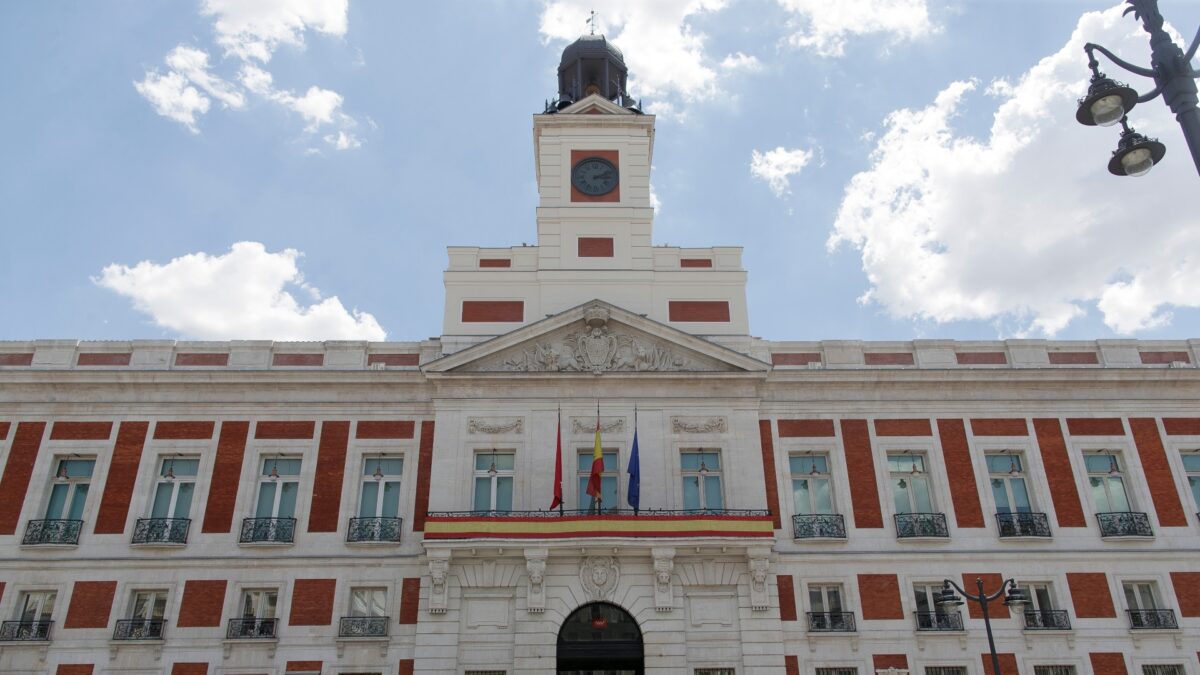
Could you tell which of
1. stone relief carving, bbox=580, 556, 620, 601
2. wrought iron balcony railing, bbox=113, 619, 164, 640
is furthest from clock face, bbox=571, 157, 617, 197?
wrought iron balcony railing, bbox=113, 619, 164, 640

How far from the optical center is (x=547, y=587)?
22.3 m

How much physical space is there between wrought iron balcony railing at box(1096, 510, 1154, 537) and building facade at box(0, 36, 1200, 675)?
0.23ft

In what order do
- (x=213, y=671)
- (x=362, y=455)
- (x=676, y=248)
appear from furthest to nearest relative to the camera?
(x=676, y=248), (x=362, y=455), (x=213, y=671)

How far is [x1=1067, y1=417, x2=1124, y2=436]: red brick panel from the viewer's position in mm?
25078

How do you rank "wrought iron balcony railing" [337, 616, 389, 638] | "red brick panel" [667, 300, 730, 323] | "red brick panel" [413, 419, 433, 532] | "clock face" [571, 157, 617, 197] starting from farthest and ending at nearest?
"clock face" [571, 157, 617, 197]
"red brick panel" [667, 300, 730, 323]
"red brick panel" [413, 419, 433, 532]
"wrought iron balcony railing" [337, 616, 389, 638]

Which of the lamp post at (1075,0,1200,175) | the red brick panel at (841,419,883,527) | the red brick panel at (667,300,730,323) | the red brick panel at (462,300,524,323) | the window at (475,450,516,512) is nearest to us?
the lamp post at (1075,0,1200,175)

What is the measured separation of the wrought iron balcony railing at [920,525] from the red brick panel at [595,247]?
1161cm

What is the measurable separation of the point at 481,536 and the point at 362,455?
15.5 ft

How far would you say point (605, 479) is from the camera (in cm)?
2423

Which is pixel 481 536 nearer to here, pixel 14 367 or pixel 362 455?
pixel 362 455

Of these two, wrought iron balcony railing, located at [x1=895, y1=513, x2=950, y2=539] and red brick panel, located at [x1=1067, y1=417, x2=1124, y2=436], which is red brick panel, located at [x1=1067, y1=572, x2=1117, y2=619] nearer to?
wrought iron balcony railing, located at [x1=895, y1=513, x2=950, y2=539]

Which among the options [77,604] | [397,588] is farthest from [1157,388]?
[77,604]

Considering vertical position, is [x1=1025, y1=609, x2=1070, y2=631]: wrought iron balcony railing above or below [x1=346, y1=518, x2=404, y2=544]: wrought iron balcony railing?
below

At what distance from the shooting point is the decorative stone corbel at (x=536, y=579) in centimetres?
2202
